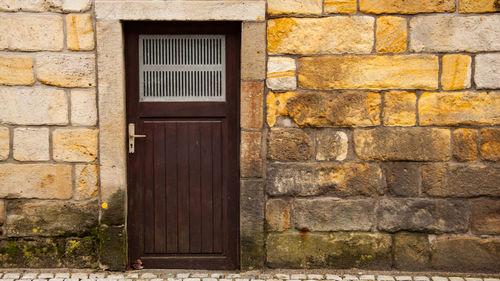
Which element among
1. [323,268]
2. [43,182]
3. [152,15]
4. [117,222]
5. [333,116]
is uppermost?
[152,15]

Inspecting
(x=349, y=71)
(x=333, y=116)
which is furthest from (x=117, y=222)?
(x=349, y=71)

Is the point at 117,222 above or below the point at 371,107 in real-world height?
below

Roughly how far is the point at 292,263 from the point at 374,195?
0.85m

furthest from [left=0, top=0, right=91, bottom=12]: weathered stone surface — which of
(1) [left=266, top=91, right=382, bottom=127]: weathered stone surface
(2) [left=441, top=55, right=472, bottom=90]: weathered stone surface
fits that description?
(2) [left=441, top=55, right=472, bottom=90]: weathered stone surface

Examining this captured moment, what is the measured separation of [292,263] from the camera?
3775 mm

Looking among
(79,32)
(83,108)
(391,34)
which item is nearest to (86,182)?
(83,108)

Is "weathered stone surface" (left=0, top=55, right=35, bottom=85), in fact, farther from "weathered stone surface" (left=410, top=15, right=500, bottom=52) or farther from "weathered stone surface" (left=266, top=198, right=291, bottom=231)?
"weathered stone surface" (left=410, top=15, right=500, bottom=52)

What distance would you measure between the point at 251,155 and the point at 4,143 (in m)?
1.94

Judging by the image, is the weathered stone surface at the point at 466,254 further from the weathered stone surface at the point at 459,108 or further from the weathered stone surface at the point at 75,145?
the weathered stone surface at the point at 75,145

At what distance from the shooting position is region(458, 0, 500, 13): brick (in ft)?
11.7

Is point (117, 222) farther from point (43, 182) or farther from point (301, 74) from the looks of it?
point (301, 74)

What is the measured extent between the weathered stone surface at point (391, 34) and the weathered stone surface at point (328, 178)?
915mm

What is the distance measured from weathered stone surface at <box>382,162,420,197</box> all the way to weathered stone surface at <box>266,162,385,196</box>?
64mm

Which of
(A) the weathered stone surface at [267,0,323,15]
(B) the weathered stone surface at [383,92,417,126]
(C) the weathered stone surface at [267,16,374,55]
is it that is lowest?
(B) the weathered stone surface at [383,92,417,126]
